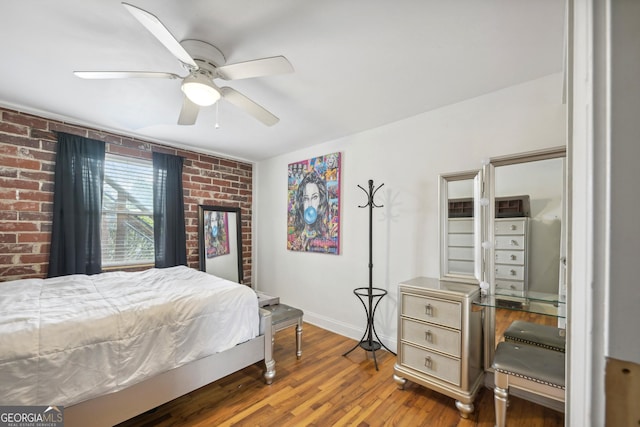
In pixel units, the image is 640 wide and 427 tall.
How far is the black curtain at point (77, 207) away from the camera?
2459mm

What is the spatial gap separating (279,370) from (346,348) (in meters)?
0.74

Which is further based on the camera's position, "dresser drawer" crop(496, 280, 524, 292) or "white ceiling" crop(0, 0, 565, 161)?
"dresser drawer" crop(496, 280, 524, 292)

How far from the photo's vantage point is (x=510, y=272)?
6.09ft

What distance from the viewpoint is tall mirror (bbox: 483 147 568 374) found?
1652mm

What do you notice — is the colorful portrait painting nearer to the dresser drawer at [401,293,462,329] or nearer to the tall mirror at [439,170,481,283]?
the dresser drawer at [401,293,462,329]

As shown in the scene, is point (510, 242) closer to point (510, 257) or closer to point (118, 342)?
point (510, 257)

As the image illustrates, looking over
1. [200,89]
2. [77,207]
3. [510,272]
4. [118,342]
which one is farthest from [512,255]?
[77,207]

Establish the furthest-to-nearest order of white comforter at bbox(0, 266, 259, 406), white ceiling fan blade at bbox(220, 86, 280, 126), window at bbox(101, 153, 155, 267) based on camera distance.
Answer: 1. window at bbox(101, 153, 155, 267)
2. white ceiling fan blade at bbox(220, 86, 280, 126)
3. white comforter at bbox(0, 266, 259, 406)

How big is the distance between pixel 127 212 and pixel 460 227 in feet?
11.1

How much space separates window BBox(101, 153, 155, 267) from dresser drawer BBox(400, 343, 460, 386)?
2.91 metres

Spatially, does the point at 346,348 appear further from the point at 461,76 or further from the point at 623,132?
the point at 623,132

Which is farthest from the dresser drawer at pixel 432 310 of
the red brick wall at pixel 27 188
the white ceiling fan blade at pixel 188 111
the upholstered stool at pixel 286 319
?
the red brick wall at pixel 27 188

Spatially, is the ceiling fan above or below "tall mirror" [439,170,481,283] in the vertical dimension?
above

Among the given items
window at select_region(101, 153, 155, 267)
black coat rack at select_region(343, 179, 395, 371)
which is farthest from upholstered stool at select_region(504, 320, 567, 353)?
window at select_region(101, 153, 155, 267)
